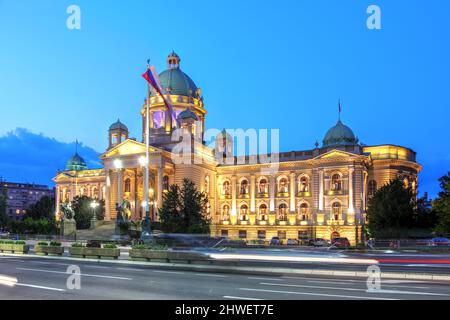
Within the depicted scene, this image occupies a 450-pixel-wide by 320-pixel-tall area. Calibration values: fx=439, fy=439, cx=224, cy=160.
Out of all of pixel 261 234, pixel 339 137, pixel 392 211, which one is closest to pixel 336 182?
pixel 339 137

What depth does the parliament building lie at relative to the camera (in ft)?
237

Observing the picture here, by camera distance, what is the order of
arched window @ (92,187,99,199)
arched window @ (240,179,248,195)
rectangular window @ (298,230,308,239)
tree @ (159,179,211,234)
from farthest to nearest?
arched window @ (92,187,99,199)
arched window @ (240,179,248,195)
rectangular window @ (298,230,308,239)
tree @ (159,179,211,234)

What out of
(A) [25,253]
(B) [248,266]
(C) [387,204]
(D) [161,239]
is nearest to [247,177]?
(C) [387,204]

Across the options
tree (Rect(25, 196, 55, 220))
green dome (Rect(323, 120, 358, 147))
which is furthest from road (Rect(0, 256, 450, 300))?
tree (Rect(25, 196, 55, 220))

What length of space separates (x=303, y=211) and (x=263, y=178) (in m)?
9.93

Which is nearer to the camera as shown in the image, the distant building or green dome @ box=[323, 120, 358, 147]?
green dome @ box=[323, 120, 358, 147]

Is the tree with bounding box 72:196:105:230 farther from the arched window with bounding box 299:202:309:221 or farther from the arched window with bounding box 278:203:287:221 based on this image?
the arched window with bounding box 299:202:309:221

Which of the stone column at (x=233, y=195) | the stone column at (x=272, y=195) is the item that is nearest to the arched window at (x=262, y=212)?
the stone column at (x=272, y=195)

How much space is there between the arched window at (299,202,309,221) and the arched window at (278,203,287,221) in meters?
3.00

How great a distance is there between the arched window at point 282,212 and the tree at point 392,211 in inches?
833

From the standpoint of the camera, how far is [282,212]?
80.2 metres

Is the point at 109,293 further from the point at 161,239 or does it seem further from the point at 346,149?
the point at 346,149
